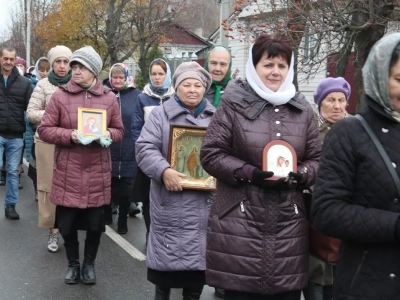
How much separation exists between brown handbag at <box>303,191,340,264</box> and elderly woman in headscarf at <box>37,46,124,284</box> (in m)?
2.54

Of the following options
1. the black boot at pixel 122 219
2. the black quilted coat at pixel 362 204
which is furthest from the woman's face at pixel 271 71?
the black boot at pixel 122 219

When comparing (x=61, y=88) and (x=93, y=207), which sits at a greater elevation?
(x=61, y=88)

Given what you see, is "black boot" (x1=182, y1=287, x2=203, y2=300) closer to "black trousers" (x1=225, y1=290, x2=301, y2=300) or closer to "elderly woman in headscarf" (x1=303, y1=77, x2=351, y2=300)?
"elderly woman in headscarf" (x1=303, y1=77, x2=351, y2=300)

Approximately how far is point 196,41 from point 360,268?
6346 centimetres

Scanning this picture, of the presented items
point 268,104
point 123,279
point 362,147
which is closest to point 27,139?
point 123,279

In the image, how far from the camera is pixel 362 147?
259 cm

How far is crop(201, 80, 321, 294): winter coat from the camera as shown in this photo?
3.26 m

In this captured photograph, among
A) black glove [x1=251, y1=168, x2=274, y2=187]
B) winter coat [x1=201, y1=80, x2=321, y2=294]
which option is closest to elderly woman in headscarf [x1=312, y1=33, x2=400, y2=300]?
black glove [x1=251, y1=168, x2=274, y2=187]

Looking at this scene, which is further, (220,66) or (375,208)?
(220,66)

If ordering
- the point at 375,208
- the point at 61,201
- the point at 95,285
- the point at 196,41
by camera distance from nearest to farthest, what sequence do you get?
the point at 375,208, the point at 61,201, the point at 95,285, the point at 196,41

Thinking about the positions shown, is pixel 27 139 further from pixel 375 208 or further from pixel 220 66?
pixel 375 208

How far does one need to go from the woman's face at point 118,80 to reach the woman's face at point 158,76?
1142 mm

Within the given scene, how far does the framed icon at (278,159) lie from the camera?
3234 mm

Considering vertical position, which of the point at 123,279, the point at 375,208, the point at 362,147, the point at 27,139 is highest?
the point at 362,147
